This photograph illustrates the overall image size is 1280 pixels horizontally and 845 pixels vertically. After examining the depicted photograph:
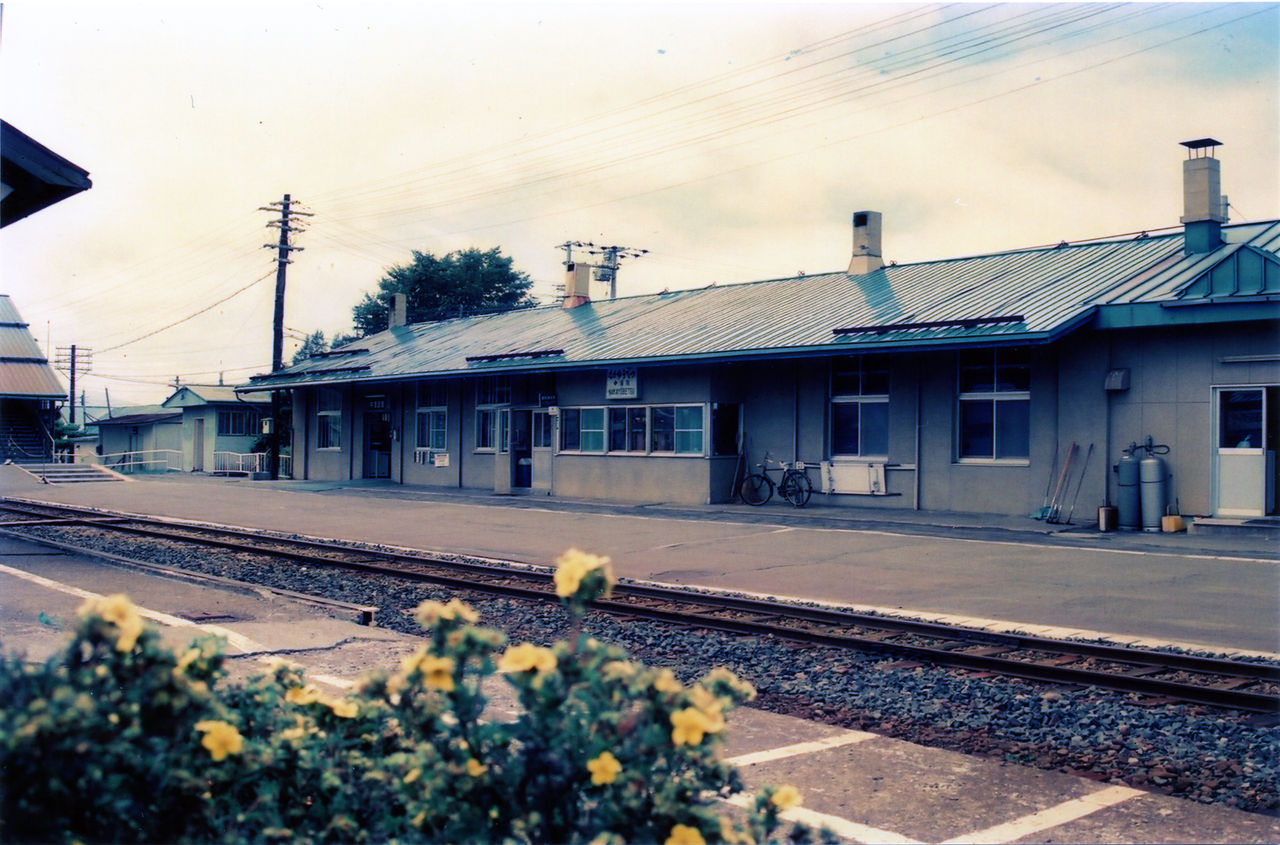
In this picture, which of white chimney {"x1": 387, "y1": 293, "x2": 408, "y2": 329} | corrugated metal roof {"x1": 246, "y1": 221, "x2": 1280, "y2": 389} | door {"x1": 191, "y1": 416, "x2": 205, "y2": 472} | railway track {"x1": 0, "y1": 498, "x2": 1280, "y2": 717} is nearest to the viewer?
railway track {"x1": 0, "y1": 498, "x2": 1280, "y2": 717}

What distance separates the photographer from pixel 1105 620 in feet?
32.6

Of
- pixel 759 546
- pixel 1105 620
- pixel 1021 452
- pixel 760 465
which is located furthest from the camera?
pixel 760 465

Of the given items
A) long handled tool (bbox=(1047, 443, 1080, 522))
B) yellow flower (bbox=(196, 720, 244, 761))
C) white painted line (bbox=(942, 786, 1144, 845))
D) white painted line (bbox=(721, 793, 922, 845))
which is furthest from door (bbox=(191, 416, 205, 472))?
yellow flower (bbox=(196, 720, 244, 761))

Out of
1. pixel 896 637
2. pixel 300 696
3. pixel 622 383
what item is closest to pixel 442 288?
pixel 622 383

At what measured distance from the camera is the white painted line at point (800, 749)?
589 centimetres

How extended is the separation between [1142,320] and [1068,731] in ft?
40.5

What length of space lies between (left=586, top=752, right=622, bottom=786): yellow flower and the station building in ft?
52.6

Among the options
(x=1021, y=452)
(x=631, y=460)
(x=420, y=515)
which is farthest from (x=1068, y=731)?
(x=631, y=460)

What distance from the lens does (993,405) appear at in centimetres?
1975

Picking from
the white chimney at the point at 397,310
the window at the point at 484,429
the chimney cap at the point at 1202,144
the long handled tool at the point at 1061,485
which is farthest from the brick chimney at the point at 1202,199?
the white chimney at the point at 397,310

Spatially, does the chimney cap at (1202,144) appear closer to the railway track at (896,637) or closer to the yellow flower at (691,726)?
the railway track at (896,637)

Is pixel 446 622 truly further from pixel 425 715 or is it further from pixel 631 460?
pixel 631 460

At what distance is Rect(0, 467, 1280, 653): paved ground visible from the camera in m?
10.3

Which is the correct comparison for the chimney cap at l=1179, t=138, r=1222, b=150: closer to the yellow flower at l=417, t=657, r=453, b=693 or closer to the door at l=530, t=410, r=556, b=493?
the door at l=530, t=410, r=556, b=493
